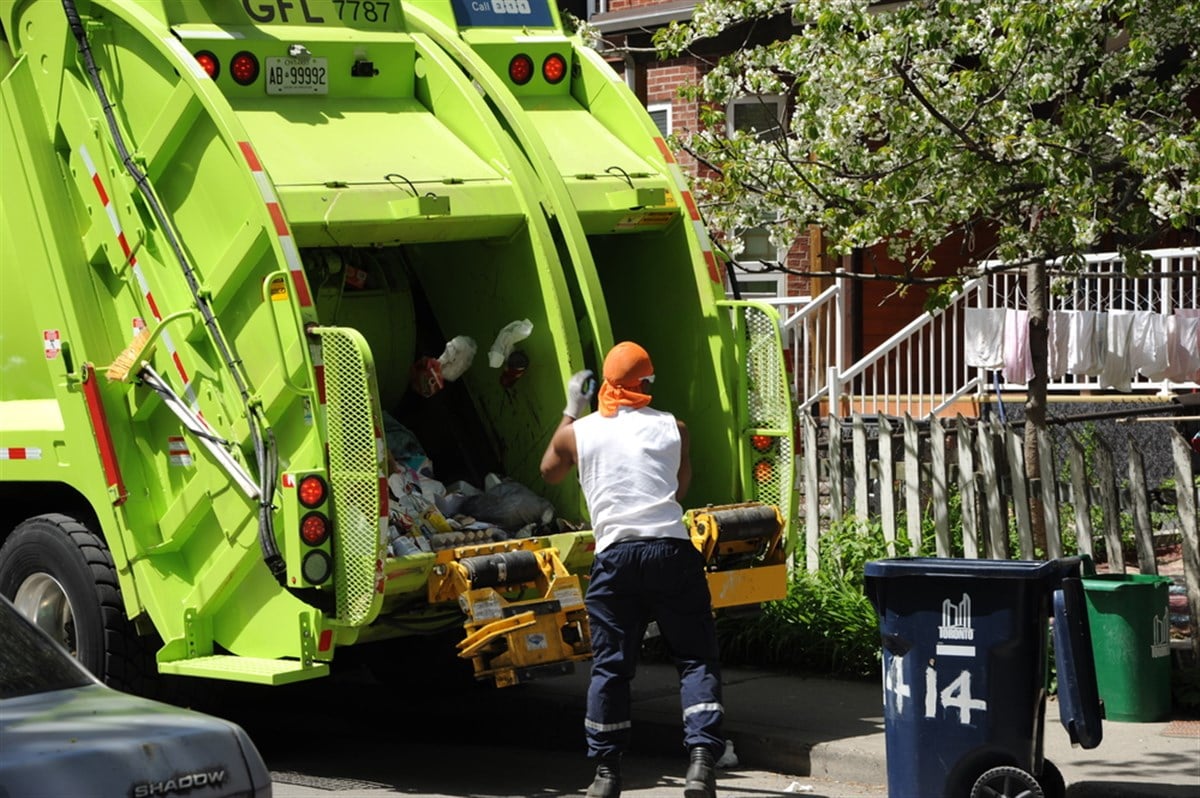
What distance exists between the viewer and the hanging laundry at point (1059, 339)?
13062 mm

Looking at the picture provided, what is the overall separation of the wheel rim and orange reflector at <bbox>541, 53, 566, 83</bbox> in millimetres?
3042

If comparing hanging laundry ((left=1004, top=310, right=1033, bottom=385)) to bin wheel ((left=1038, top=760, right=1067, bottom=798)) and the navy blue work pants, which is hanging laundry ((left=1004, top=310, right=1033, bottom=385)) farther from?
bin wheel ((left=1038, top=760, right=1067, bottom=798))

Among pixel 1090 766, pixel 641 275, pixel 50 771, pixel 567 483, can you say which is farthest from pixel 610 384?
pixel 50 771

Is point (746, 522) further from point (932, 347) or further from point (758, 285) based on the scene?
point (758, 285)

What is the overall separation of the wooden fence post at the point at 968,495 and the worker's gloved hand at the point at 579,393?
2.51 m

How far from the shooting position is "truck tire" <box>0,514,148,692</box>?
7469 millimetres

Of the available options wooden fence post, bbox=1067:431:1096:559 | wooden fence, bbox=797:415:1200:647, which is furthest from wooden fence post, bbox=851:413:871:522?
wooden fence post, bbox=1067:431:1096:559

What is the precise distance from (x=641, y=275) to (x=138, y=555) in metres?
2.51

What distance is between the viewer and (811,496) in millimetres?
10023

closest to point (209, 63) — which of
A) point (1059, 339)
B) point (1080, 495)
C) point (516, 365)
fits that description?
point (516, 365)

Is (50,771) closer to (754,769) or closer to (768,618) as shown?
(754,769)

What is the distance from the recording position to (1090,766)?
23.3ft

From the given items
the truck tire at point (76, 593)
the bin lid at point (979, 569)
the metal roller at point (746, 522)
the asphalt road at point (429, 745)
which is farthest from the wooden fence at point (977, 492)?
the truck tire at point (76, 593)

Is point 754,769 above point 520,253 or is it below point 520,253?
below
